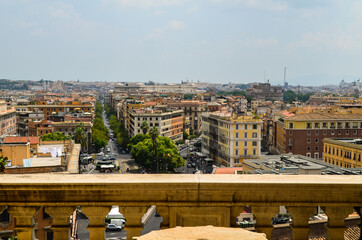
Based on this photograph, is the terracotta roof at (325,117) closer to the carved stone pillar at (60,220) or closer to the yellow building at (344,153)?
the yellow building at (344,153)

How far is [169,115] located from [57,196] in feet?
329

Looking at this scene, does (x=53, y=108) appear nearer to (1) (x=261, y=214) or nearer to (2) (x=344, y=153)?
(2) (x=344, y=153)

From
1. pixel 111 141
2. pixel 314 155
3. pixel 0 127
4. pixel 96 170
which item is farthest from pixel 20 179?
pixel 111 141

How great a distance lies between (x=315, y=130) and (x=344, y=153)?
62.1ft

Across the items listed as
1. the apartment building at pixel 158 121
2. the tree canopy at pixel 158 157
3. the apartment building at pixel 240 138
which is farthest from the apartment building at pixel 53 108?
the apartment building at pixel 240 138

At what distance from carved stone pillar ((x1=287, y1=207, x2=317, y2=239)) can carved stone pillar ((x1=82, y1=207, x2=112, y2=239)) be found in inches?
92.4

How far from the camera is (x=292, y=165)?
139ft

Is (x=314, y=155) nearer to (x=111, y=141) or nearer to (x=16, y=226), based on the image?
(x=111, y=141)

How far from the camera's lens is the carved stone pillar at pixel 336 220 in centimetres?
545

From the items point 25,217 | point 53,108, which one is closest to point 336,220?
point 25,217

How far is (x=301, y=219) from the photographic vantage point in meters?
5.50

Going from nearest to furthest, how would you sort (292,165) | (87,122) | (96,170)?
(292,165) → (96,170) → (87,122)

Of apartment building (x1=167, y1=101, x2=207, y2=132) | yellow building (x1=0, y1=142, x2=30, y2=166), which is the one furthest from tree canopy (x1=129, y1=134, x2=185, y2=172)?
apartment building (x1=167, y1=101, x2=207, y2=132)

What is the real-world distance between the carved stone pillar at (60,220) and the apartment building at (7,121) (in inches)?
3578
